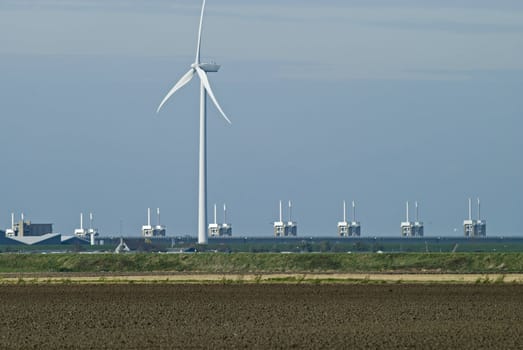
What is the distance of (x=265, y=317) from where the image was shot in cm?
5072

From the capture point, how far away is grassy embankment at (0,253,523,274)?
102456 mm

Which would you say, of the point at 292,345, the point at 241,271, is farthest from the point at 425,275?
the point at 292,345

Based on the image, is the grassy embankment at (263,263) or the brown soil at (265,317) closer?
the brown soil at (265,317)

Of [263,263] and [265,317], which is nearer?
[265,317]

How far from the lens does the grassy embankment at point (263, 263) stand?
336 ft

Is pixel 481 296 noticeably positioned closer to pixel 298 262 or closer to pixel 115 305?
pixel 115 305

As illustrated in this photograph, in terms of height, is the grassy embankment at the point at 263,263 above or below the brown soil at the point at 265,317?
above

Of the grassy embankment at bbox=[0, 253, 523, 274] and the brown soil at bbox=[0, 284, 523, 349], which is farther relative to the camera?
the grassy embankment at bbox=[0, 253, 523, 274]

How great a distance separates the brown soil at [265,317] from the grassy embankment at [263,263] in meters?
28.8

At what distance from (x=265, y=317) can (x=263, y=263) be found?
5812 cm

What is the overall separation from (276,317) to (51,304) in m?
13.0

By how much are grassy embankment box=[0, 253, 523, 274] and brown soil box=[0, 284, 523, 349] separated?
94.6ft

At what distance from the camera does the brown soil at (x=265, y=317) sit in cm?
4153

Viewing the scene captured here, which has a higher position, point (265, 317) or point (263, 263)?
point (263, 263)
